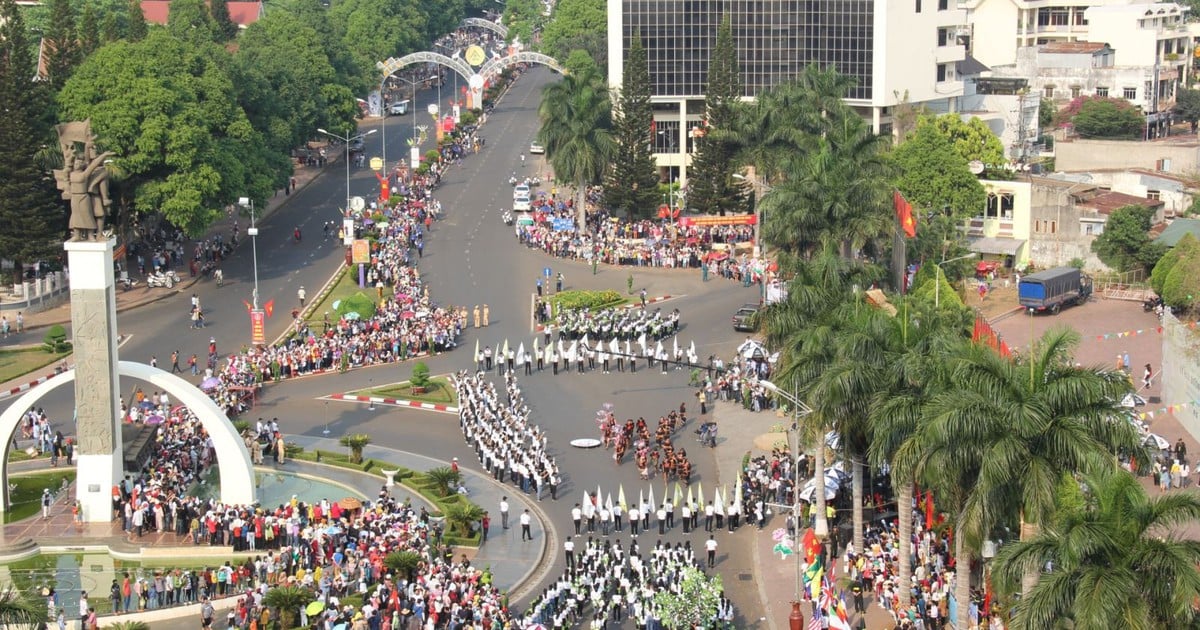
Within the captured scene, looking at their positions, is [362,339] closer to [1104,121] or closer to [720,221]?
[720,221]

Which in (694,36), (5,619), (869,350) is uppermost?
(694,36)

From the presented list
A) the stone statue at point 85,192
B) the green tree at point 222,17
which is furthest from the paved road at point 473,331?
the green tree at point 222,17

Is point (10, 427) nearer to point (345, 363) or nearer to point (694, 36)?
point (345, 363)

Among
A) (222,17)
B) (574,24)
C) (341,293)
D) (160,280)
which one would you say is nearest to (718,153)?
(341,293)

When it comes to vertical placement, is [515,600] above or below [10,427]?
below

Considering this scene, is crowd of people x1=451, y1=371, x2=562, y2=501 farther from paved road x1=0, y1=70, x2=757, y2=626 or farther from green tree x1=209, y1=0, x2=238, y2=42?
green tree x1=209, y1=0, x2=238, y2=42

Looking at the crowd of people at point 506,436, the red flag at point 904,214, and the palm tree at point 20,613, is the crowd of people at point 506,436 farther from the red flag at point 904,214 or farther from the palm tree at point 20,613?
the palm tree at point 20,613

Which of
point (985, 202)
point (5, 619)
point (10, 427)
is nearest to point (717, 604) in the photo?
point (5, 619)

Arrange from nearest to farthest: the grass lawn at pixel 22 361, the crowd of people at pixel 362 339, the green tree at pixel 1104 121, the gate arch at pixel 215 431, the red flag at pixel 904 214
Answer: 1. the gate arch at pixel 215 431
2. the crowd of people at pixel 362 339
3. the red flag at pixel 904 214
4. the grass lawn at pixel 22 361
5. the green tree at pixel 1104 121
